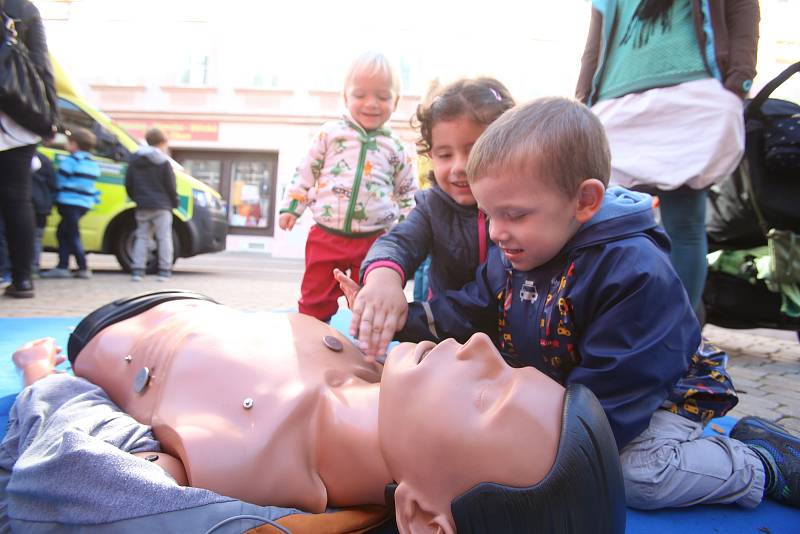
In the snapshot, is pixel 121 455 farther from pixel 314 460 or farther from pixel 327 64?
pixel 327 64

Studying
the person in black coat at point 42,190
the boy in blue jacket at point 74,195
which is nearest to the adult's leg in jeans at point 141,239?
the boy in blue jacket at point 74,195

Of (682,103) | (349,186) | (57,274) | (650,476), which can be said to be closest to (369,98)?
(349,186)

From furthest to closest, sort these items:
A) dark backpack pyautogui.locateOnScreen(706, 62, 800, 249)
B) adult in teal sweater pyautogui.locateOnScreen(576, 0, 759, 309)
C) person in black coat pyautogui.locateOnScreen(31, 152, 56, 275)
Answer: person in black coat pyautogui.locateOnScreen(31, 152, 56, 275) → dark backpack pyautogui.locateOnScreen(706, 62, 800, 249) → adult in teal sweater pyautogui.locateOnScreen(576, 0, 759, 309)

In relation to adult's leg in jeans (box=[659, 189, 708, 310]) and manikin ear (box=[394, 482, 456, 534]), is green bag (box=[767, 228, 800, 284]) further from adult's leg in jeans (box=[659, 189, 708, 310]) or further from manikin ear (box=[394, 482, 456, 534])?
manikin ear (box=[394, 482, 456, 534])

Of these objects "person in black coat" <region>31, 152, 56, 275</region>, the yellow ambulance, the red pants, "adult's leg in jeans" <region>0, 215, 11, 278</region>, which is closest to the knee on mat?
the red pants

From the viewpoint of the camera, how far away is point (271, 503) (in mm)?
1076

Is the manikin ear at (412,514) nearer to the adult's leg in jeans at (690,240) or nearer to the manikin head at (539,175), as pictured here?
the manikin head at (539,175)

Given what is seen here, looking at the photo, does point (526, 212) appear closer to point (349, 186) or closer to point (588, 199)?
point (588, 199)

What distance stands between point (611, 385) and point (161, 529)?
3.04ft

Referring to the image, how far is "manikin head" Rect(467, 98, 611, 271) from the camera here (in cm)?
133

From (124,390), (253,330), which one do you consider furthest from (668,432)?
(124,390)

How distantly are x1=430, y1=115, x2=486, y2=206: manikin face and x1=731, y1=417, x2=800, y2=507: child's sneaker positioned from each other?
3.58 ft

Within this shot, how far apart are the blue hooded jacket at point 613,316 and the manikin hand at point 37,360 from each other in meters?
1.46

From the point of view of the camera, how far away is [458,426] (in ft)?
2.93
